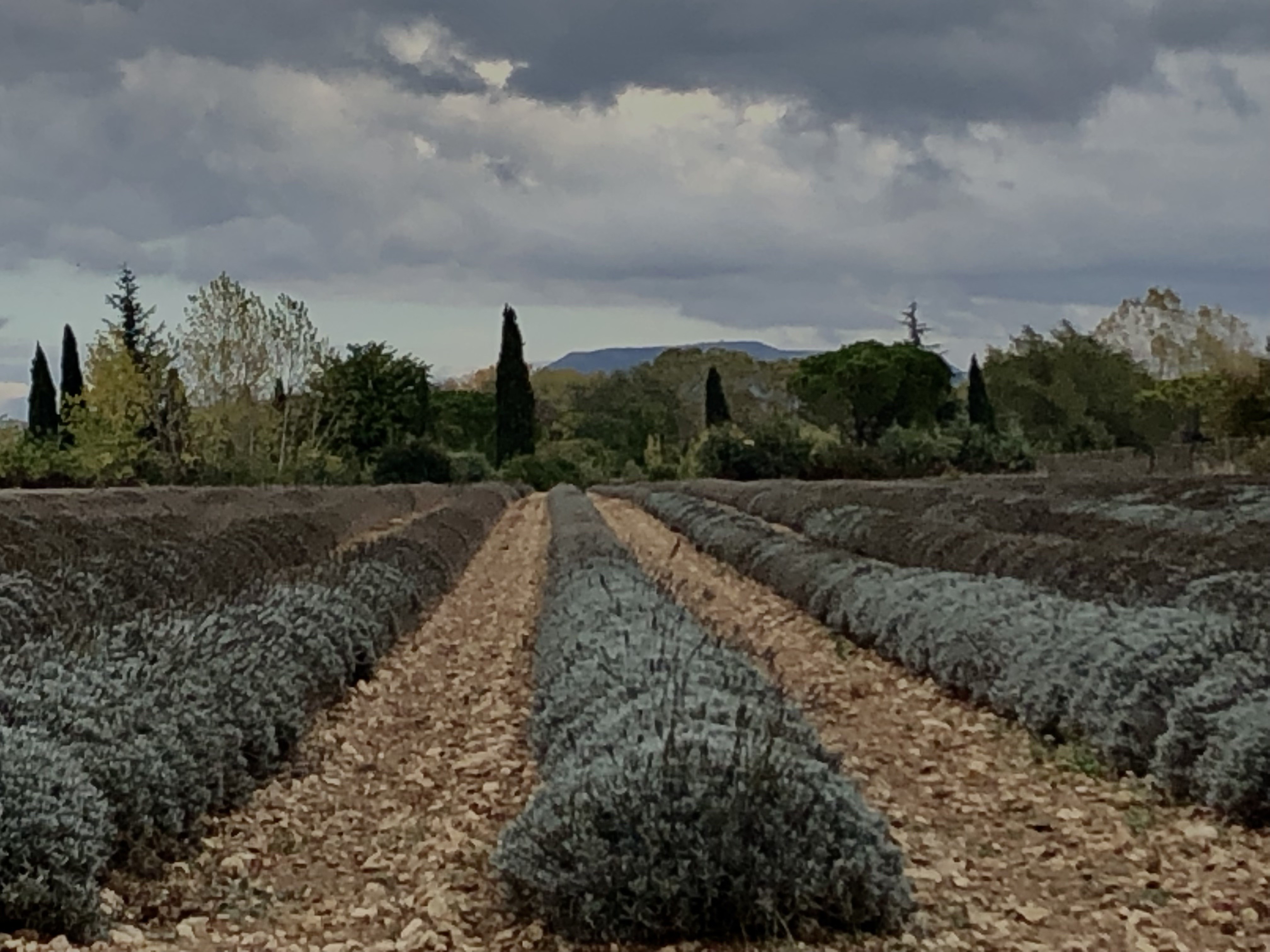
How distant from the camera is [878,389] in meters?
64.4

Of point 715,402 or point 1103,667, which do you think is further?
point 715,402

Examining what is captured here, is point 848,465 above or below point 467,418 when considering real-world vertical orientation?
below

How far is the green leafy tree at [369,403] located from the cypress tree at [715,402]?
41.3 feet

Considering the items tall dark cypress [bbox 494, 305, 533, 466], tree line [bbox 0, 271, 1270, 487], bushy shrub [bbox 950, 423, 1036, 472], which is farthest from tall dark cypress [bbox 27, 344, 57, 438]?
bushy shrub [bbox 950, 423, 1036, 472]

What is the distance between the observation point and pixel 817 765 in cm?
490

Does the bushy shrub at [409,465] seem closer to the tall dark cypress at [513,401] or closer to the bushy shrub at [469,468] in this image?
the bushy shrub at [469,468]

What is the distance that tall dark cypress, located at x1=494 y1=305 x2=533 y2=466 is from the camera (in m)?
59.2

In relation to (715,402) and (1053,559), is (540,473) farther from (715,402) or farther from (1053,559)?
(1053,559)

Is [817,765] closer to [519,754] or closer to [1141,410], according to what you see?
[519,754]

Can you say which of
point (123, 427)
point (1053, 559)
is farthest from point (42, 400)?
point (1053, 559)

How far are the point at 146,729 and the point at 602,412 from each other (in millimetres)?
76874

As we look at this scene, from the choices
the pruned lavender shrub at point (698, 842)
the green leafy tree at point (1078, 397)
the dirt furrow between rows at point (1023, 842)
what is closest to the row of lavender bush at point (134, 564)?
the pruned lavender shrub at point (698, 842)

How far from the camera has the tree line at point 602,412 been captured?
44.6 m

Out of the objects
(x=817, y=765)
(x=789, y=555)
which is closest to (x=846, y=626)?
(x=789, y=555)
